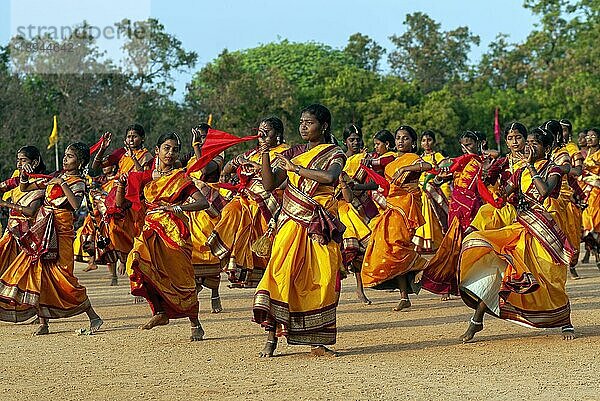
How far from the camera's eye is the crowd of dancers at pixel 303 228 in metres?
7.88

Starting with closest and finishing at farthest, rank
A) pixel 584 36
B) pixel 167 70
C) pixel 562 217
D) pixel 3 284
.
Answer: pixel 3 284
pixel 562 217
pixel 167 70
pixel 584 36

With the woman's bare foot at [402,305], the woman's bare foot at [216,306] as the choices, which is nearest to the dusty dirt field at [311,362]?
the woman's bare foot at [402,305]

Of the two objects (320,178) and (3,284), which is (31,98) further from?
(320,178)

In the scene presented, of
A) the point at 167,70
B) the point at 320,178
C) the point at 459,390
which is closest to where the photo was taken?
the point at 459,390

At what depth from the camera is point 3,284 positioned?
943cm

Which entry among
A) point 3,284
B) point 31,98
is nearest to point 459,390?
point 3,284

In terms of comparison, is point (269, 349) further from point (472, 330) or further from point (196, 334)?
point (472, 330)

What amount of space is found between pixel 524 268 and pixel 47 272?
435 centimetres

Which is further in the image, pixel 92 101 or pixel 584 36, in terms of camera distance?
pixel 584 36

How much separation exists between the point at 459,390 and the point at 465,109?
123 ft

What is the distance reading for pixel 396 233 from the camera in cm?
1111

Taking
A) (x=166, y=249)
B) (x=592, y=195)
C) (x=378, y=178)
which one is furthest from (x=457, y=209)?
(x=592, y=195)

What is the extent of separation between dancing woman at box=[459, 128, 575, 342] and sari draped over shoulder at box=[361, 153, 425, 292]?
2.42 meters

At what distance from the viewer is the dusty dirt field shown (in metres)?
6.70
